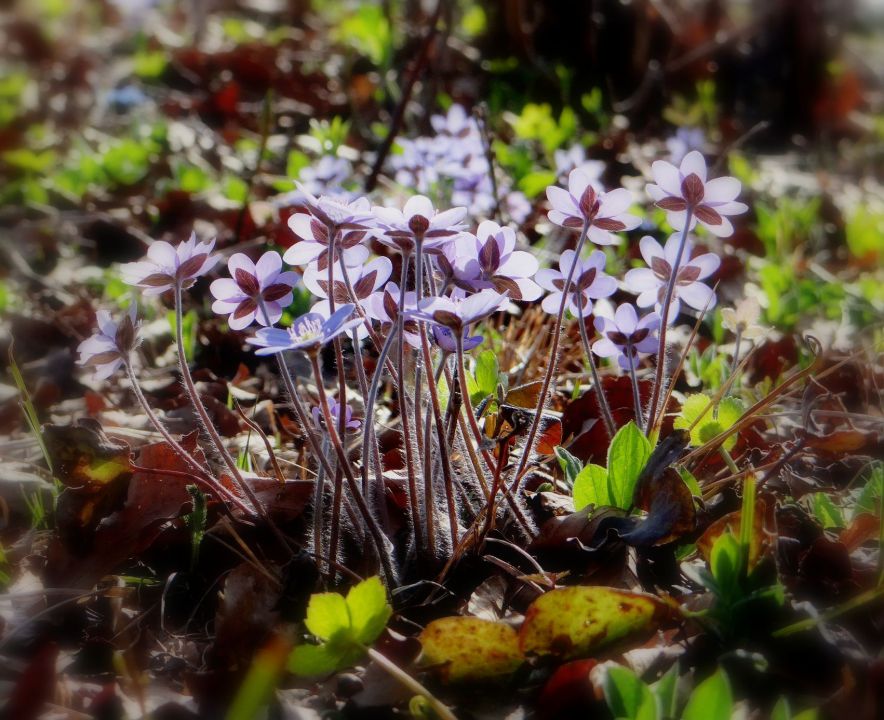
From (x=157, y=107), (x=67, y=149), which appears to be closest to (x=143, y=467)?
(x=67, y=149)

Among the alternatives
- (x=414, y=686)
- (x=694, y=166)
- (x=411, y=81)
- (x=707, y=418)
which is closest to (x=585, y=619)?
(x=414, y=686)

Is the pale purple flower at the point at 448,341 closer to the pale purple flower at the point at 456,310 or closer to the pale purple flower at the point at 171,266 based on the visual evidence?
the pale purple flower at the point at 456,310

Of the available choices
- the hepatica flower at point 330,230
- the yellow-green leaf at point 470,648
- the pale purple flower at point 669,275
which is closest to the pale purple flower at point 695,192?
the pale purple flower at point 669,275

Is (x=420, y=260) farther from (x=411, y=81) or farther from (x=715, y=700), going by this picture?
(x=411, y=81)

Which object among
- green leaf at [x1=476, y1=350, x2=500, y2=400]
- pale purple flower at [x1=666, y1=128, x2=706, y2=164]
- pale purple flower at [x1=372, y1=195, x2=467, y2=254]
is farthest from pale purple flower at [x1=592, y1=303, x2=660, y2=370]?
pale purple flower at [x1=666, y1=128, x2=706, y2=164]

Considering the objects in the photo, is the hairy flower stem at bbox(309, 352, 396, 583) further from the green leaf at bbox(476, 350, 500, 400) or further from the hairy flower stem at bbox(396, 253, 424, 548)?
the green leaf at bbox(476, 350, 500, 400)
